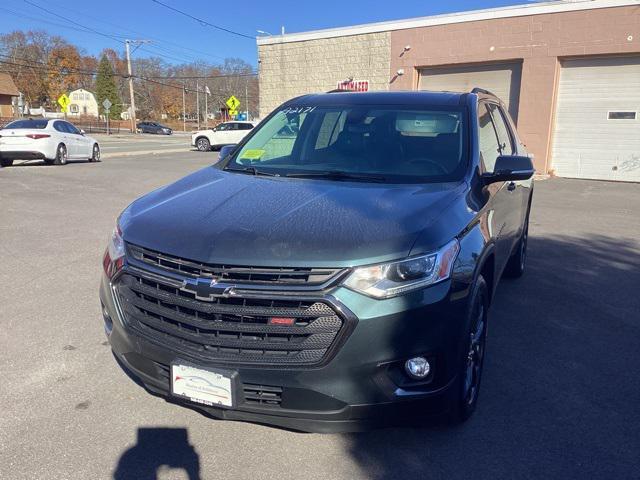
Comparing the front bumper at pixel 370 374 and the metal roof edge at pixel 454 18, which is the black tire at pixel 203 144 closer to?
the metal roof edge at pixel 454 18

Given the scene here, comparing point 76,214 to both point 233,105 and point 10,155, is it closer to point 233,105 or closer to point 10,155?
point 10,155

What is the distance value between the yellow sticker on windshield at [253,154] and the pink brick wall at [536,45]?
47.0 feet

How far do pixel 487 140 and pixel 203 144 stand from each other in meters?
27.8

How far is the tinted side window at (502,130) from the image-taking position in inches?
184

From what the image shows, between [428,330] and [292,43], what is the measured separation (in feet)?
66.1

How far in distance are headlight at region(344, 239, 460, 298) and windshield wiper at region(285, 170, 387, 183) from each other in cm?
102

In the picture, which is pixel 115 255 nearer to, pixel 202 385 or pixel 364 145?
pixel 202 385

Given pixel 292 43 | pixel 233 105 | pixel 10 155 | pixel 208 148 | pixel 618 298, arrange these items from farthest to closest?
pixel 233 105 → pixel 208 148 → pixel 292 43 → pixel 10 155 → pixel 618 298

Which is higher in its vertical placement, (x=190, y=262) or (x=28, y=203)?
(x=190, y=262)

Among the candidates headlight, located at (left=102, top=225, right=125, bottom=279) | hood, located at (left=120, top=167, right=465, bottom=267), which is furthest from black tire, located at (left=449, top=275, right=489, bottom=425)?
headlight, located at (left=102, top=225, right=125, bottom=279)

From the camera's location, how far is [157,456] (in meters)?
2.71

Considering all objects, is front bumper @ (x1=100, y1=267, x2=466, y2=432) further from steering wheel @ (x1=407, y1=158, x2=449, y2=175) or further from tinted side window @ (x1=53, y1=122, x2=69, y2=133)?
tinted side window @ (x1=53, y1=122, x2=69, y2=133)

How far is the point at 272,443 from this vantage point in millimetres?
2822

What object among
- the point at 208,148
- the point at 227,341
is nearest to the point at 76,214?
the point at 227,341
